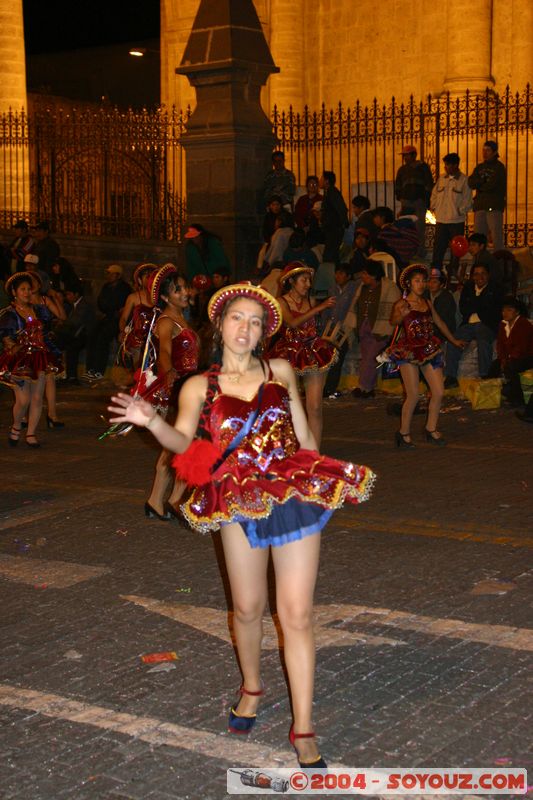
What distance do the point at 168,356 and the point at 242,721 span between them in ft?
14.5

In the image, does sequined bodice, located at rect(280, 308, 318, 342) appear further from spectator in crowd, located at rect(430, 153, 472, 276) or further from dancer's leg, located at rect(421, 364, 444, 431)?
spectator in crowd, located at rect(430, 153, 472, 276)

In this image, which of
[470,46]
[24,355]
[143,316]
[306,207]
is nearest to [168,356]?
[143,316]

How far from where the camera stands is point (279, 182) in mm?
19406

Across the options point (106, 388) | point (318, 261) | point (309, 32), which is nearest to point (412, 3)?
point (309, 32)

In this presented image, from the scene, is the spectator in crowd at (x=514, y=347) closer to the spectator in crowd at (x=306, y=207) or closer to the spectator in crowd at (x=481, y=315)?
the spectator in crowd at (x=481, y=315)

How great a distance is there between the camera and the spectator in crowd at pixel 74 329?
18641 mm

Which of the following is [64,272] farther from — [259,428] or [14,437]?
[259,428]

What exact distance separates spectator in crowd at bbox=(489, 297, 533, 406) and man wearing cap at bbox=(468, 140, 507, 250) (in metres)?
3.72

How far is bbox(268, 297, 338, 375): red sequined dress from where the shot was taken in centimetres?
1165

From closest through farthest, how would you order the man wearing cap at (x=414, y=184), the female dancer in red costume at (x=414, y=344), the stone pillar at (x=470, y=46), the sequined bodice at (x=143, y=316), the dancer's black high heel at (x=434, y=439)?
1. the sequined bodice at (x=143, y=316)
2. the female dancer in red costume at (x=414, y=344)
3. the dancer's black high heel at (x=434, y=439)
4. the man wearing cap at (x=414, y=184)
5. the stone pillar at (x=470, y=46)

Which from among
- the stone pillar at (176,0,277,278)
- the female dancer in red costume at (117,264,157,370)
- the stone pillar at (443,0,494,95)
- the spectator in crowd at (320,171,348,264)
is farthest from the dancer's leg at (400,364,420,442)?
the stone pillar at (443,0,494,95)

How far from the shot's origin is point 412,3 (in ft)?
90.5

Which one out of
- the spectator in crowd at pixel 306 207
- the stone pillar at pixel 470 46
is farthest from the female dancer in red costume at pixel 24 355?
the stone pillar at pixel 470 46

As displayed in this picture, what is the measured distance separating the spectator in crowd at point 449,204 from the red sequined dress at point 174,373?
374 inches
